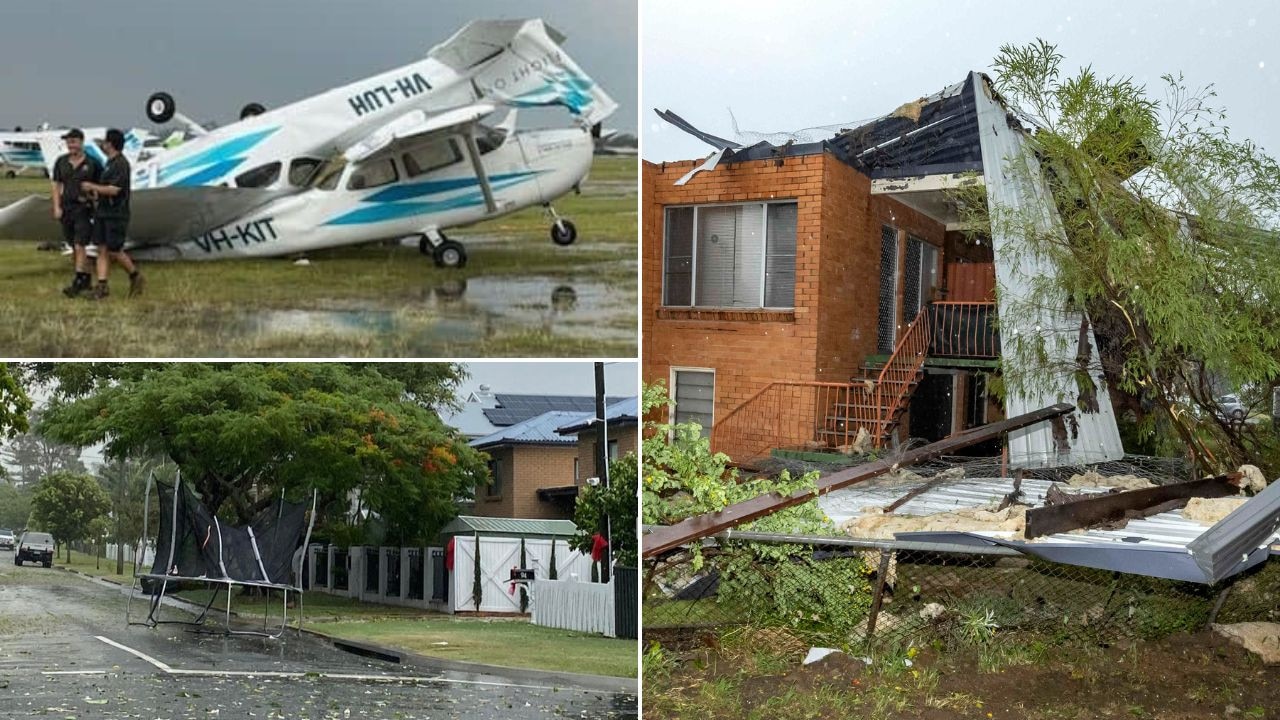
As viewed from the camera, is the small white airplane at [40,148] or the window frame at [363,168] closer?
the small white airplane at [40,148]

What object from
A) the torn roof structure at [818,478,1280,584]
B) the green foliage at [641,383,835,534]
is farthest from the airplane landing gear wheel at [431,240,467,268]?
the torn roof structure at [818,478,1280,584]

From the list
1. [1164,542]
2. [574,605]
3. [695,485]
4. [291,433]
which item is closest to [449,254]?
[695,485]

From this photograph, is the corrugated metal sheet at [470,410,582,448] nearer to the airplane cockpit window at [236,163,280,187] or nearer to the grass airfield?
the grass airfield

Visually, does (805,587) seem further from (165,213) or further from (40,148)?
(40,148)

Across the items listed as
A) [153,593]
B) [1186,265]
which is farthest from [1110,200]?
[153,593]

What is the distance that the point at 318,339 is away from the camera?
8.82 feet

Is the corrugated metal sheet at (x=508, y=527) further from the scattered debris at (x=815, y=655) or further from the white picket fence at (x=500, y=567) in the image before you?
the scattered debris at (x=815, y=655)

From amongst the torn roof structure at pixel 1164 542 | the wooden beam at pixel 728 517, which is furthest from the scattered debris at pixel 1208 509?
the wooden beam at pixel 728 517

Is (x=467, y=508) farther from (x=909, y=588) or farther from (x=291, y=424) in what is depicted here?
(x=909, y=588)

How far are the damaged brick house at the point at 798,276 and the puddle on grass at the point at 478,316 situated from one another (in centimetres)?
478

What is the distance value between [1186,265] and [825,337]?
8.47ft

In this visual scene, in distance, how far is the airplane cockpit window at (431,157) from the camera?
287cm

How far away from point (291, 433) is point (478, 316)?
2.09 m

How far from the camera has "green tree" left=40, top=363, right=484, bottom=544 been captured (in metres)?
4.23
